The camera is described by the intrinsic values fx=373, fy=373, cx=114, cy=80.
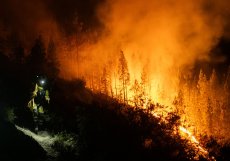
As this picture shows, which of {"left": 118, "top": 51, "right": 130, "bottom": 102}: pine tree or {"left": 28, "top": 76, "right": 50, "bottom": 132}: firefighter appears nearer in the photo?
{"left": 28, "top": 76, "right": 50, "bottom": 132}: firefighter

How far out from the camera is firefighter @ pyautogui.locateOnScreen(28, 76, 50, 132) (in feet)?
155

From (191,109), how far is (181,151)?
36716 millimetres

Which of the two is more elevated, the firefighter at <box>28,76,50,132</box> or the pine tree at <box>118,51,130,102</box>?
the pine tree at <box>118,51,130,102</box>

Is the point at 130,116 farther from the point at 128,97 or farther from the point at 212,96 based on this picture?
the point at 212,96

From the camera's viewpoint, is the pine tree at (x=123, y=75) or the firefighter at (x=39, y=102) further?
the pine tree at (x=123, y=75)

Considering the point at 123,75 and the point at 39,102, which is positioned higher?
the point at 123,75

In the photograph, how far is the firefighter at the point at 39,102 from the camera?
47219 millimetres

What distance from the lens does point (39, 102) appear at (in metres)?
53.1

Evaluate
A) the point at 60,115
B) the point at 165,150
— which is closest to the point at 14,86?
the point at 60,115

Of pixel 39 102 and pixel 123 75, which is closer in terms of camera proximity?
pixel 39 102

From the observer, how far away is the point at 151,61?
115125mm

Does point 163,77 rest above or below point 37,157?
above

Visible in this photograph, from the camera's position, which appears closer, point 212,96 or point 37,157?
point 37,157

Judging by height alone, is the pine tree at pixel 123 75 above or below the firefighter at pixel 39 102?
above
